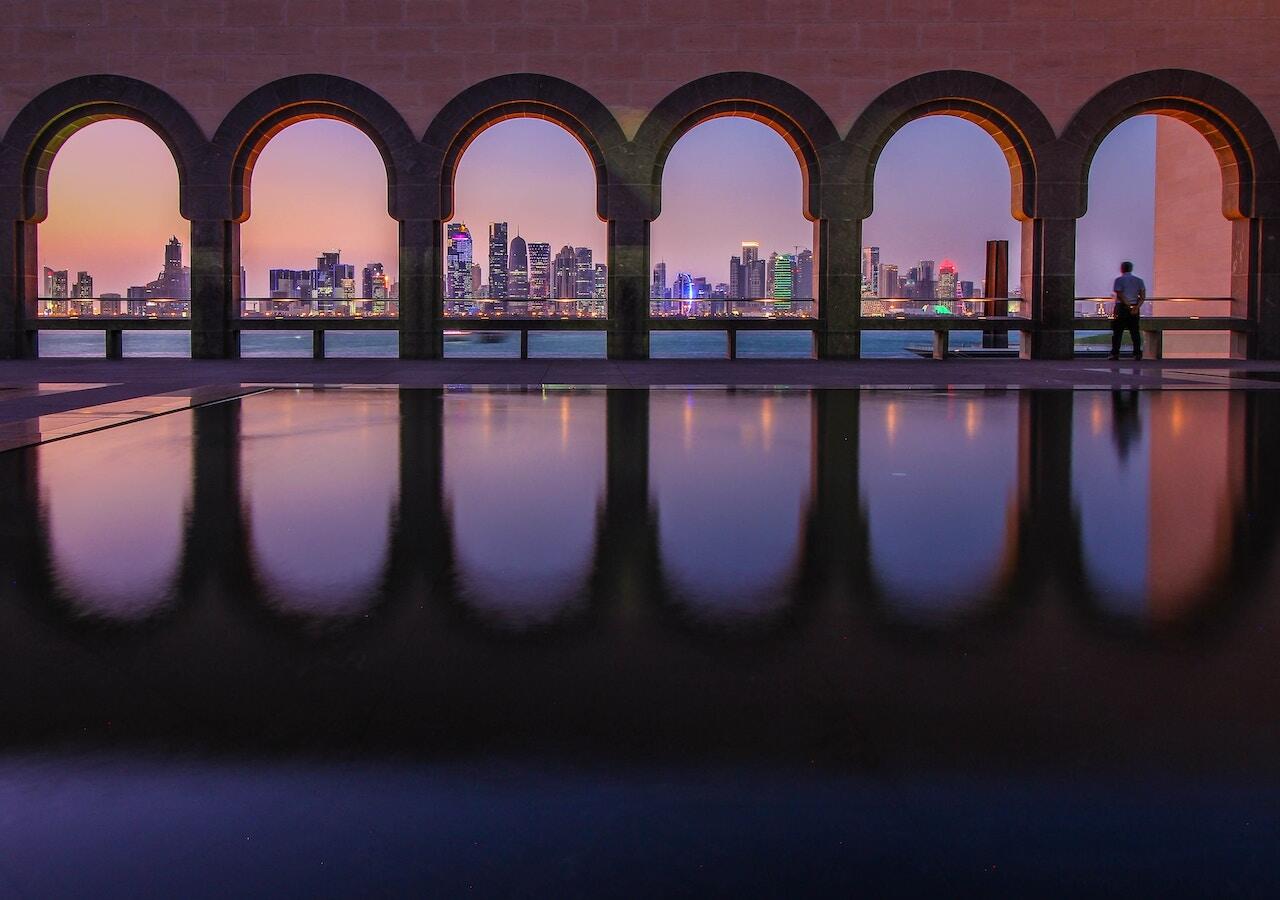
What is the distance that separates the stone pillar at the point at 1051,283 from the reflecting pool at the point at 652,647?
1490 centimetres

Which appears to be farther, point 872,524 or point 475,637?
point 872,524

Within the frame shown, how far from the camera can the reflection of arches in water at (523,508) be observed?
4.04 meters

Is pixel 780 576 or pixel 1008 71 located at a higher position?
pixel 1008 71

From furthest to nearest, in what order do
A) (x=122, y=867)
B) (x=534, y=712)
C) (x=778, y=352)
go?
(x=778, y=352) < (x=534, y=712) < (x=122, y=867)

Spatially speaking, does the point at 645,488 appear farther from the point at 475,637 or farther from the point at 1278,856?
the point at 1278,856

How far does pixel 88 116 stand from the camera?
70.5ft

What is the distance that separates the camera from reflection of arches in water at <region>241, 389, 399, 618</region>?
413 cm

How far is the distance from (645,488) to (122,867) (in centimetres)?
452

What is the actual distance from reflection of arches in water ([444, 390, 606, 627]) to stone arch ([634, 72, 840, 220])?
11.3 metres

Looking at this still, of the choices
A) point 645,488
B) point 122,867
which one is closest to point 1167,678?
point 122,867

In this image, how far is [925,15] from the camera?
818 inches

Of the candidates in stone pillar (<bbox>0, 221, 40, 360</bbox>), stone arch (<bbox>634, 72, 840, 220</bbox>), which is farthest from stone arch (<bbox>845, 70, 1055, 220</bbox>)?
stone pillar (<bbox>0, 221, 40, 360</bbox>)

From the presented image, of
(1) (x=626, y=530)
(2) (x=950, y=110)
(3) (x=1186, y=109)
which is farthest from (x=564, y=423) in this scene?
(3) (x=1186, y=109)

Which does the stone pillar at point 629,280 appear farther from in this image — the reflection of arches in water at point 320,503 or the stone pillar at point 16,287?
the stone pillar at point 16,287
